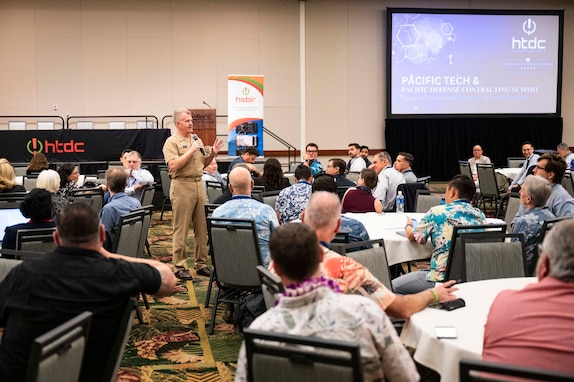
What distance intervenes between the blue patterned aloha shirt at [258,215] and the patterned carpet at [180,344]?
71cm

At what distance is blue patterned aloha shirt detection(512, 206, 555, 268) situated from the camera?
475 cm

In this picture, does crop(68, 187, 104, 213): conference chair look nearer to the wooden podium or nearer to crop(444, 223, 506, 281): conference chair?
crop(444, 223, 506, 281): conference chair

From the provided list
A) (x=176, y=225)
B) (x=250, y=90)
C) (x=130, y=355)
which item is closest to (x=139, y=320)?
(x=130, y=355)

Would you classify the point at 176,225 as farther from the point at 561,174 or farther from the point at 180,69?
the point at 180,69

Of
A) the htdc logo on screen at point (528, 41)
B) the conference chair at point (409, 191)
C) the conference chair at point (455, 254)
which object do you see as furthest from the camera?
the htdc logo on screen at point (528, 41)

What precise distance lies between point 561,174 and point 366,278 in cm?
386

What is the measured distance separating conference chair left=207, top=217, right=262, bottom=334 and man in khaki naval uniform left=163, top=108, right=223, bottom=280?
1.91m

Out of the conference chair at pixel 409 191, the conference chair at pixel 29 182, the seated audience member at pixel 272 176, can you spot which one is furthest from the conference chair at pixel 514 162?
the conference chair at pixel 29 182

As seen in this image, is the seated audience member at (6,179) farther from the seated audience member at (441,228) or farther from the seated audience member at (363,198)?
the seated audience member at (441,228)

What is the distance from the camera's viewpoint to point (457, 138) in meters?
16.8

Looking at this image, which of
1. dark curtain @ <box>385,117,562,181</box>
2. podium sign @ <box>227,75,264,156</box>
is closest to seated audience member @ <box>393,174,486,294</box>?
podium sign @ <box>227,75,264,156</box>

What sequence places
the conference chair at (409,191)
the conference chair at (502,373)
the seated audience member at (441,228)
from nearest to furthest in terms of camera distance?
the conference chair at (502,373) → the seated audience member at (441,228) → the conference chair at (409,191)

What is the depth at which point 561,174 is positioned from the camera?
6.21 metres

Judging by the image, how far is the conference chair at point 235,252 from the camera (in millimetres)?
4855
